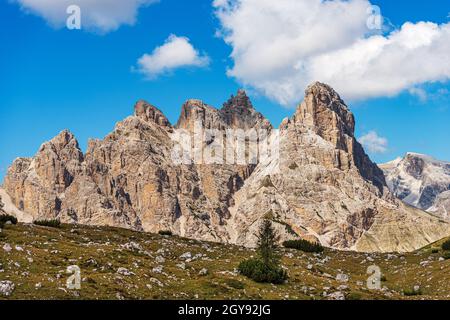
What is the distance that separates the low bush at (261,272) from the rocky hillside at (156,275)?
3.23 feet

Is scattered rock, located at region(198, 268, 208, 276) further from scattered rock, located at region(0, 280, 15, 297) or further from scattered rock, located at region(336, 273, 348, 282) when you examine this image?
scattered rock, located at region(0, 280, 15, 297)

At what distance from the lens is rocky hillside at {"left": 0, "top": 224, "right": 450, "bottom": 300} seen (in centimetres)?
4672

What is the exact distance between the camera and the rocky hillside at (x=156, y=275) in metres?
46.7

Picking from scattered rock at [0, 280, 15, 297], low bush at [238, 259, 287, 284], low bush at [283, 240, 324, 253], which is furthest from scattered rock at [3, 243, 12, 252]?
low bush at [283, 240, 324, 253]

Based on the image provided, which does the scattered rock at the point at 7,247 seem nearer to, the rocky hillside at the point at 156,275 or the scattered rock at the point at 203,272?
the rocky hillside at the point at 156,275

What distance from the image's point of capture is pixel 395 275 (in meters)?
76.4

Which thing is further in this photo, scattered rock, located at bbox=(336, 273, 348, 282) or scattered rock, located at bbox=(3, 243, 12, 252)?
scattered rock, located at bbox=(336, 273, 348, 282)

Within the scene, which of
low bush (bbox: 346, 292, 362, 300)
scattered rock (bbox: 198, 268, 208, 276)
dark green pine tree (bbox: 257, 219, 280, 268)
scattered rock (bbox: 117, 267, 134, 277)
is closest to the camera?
low bush (bbox: 346, 292, 362, 300)

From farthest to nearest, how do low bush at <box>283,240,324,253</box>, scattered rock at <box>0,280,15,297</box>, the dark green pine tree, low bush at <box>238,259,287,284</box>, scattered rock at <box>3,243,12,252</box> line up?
low bush at <box>283,240,324,253</box> < the dark green pine tree < low bush at <box>238,259,287,284</box> < scattered rock at <box>3,243,12,252</box> < scattered rock at <box>0,280,15,297</box>

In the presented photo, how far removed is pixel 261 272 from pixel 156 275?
1090cm

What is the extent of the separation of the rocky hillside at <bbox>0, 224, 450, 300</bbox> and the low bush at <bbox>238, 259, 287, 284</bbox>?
3.23 feet
